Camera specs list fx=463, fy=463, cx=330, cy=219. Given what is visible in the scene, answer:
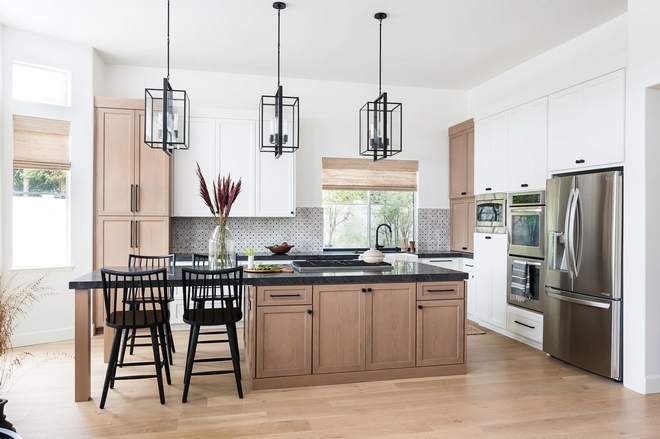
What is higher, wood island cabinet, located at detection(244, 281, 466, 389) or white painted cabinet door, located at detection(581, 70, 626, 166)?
white painted cabinet door, located at detection(581, 70, 626, 166)

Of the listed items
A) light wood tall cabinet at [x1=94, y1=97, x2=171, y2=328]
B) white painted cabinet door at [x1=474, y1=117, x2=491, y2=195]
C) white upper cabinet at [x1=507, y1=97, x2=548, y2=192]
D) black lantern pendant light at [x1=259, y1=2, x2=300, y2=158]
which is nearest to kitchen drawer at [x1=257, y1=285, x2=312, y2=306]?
black lantern pendant light at [x1=259, y1=2, x2=300, y2=158]

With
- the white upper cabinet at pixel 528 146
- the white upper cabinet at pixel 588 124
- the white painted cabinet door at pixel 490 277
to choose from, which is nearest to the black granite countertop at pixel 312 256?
the white painted cabinet door at pixel 490 277

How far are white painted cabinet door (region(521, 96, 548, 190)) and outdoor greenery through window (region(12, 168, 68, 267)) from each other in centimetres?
502

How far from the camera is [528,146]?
481 centimetres

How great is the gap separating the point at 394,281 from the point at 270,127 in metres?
1.60

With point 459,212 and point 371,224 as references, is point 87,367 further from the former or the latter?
point 459,212

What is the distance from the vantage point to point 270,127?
3.72 m

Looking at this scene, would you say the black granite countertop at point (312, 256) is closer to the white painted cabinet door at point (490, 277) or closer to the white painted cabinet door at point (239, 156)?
the white painted cabinet door at point (490, 277)

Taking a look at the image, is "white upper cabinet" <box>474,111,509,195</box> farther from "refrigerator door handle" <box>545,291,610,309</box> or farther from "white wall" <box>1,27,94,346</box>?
"white wall" <box>1,27,94,346</box>

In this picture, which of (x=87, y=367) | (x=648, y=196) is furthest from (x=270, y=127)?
(x=648, y=196)

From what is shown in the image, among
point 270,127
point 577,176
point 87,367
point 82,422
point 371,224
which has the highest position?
point 270,127

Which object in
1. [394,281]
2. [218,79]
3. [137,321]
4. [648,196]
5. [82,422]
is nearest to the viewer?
[82,422]

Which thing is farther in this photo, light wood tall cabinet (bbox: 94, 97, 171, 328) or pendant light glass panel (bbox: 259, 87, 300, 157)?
light wood tall cabinet (bbox: 94, 97, 171, 328)

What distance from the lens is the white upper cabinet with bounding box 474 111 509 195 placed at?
5.22 meters
